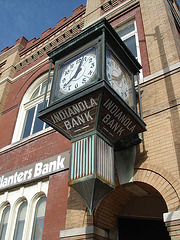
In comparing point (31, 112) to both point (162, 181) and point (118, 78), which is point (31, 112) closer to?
point (118, 78)

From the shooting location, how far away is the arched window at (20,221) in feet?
23.8

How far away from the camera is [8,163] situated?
8.93 m

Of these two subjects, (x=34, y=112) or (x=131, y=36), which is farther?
(x=34, y=112)

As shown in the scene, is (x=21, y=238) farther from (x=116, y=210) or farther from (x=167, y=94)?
(x=167, y=94)

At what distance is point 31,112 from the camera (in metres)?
10.4

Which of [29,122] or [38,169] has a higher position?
[29,122]

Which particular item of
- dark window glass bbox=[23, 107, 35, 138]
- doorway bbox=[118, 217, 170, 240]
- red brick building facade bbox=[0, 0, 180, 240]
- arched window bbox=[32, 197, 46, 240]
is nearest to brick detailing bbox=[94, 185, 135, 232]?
red brick building facade bbox=[0, 0, 180, 240]

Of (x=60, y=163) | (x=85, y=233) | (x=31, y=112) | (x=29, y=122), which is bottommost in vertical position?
(x=85, y=233)

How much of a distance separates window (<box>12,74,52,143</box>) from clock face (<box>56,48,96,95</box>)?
3.73 metres

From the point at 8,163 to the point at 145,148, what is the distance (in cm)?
521

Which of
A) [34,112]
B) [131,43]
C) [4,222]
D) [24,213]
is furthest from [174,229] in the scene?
[34,112]

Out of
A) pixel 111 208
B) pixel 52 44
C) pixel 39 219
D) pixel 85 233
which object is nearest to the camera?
pixel 85 233

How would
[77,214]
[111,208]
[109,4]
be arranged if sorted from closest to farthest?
1. [77,214]
2. [111,208]
3. [109,4]

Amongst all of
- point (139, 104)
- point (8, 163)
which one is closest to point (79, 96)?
point (139, 104)
